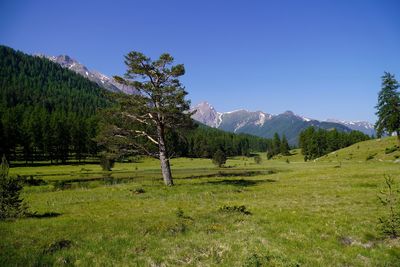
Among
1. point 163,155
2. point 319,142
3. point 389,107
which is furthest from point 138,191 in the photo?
point 319,142

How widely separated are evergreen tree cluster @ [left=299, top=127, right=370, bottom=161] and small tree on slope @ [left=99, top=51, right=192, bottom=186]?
4877 inches

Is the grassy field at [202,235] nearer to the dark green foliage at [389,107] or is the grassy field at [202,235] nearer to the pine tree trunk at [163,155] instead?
the pine tree trunk at [163,155]

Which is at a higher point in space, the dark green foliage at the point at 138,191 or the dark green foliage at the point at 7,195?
the dark green foliage at the point at 7,195

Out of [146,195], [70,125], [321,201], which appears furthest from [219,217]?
[70,125]

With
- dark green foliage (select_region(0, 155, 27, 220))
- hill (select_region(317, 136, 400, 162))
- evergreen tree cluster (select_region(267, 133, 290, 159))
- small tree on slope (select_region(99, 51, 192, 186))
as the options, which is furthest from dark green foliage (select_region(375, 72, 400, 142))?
evergreen tree cluster (select_region(267, 133, 290, 159))

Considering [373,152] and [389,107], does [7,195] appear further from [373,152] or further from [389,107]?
[373,152]

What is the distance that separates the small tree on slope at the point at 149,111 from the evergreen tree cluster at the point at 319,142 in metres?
124

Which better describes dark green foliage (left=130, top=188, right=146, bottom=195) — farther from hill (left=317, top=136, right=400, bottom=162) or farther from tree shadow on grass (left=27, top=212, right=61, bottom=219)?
hill (left=317, top=136, right=400, bottom=162)

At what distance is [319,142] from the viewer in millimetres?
152625

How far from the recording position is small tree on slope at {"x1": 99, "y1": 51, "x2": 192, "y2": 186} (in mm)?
33250

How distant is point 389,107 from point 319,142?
81043 millimetres

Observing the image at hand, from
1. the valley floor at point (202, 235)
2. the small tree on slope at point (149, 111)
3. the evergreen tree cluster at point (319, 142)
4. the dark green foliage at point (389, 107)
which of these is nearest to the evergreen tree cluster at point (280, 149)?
the evergreen tree cluster at point (319, 142)

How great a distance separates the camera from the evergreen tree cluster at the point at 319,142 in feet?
482

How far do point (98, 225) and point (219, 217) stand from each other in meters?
6.51
